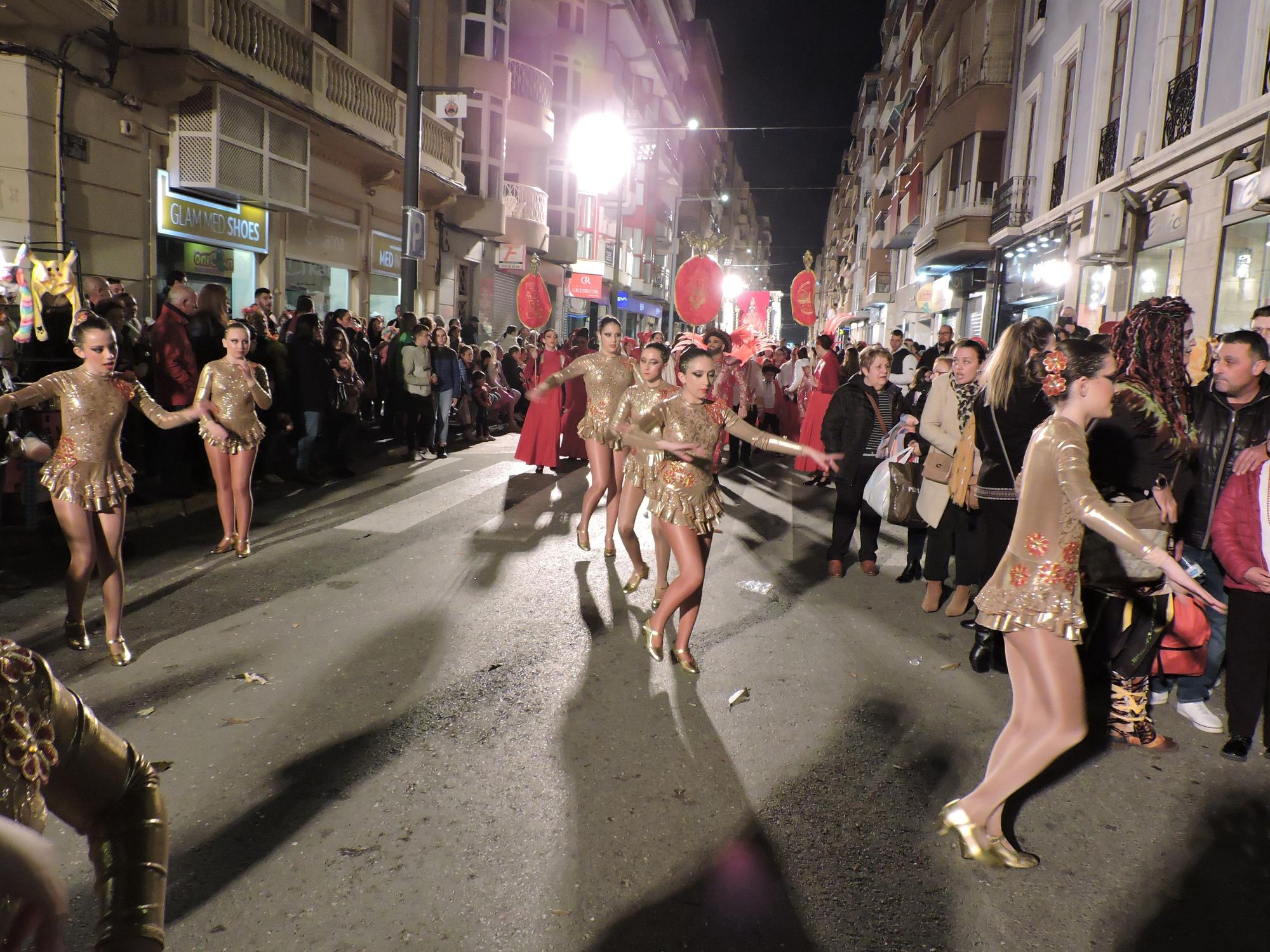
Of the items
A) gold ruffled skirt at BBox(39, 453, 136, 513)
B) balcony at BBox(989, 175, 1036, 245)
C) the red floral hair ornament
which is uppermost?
balcony at BBox(989, 175, 1036, 245)

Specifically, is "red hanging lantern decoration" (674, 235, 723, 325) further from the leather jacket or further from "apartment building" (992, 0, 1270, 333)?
the leather jacket

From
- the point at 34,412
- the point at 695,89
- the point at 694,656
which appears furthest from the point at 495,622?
the point at 695,89

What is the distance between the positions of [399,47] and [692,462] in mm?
19700

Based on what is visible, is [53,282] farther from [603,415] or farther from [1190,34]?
[1190,34]

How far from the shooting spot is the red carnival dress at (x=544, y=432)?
40.9 feet

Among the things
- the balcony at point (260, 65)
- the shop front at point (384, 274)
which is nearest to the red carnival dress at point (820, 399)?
the balcony at point (260, 65)

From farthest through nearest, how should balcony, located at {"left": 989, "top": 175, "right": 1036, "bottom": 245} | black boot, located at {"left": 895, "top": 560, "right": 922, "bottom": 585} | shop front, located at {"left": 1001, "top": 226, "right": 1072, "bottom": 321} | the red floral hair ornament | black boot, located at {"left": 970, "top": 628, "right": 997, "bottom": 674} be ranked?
balcony, located at {"left": 989, "top": 175, "right": 1036, "bottom": 245}, shop front, located at {"left": 1001, "top": 226, "right": 1072, "bottom": 321}, black boot, located at {"left": 895, "top": 560, "right": 922, "bottom": 585}, black boot, located at {"left": 970, "top": 628, "right": 997, "bottom": 674}, the red floral hair ornament

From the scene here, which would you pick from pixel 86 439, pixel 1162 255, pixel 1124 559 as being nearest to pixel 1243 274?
pixel 1162 255

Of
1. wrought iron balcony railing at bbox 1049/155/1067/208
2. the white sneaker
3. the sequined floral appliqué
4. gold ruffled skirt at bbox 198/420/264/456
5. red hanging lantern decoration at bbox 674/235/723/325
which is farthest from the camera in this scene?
red hanging lantern decoration at bbox 674/235/723/325

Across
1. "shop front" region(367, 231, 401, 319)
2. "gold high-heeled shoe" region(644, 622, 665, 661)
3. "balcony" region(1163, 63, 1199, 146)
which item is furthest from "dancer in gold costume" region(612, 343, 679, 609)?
"shop front" region(367, 231, 401, 319)

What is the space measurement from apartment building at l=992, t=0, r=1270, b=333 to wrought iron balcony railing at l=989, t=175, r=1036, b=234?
39 millimetres

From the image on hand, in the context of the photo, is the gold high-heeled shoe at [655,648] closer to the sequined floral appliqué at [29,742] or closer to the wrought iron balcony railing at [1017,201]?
the sequined floral appliqué at [29,742]

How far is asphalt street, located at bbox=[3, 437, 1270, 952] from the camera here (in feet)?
10.0

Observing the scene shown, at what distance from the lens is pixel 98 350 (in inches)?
214
